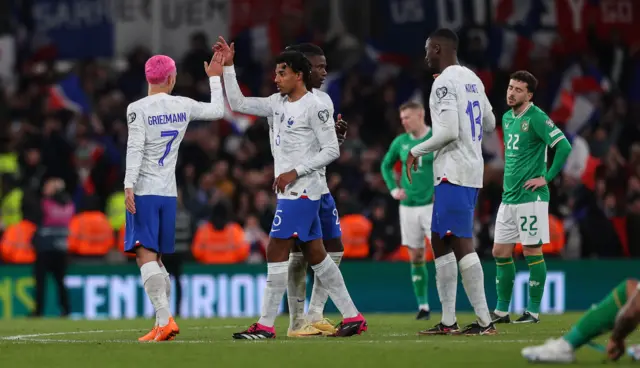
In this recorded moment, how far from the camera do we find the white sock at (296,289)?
36.6ft

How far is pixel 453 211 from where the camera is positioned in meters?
10.5

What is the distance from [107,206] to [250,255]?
2.65m

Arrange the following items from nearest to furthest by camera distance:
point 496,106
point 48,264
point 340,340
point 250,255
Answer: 1. point 340,340
2. point 48,264
3. point 250,255
4. point 496,106

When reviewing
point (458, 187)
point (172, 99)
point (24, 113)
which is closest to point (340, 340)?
point (458, 187)

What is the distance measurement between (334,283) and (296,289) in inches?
32.5

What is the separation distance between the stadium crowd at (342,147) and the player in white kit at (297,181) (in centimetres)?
699

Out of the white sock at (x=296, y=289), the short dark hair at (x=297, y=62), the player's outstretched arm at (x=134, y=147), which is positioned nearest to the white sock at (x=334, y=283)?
the white sock at (x=296, y=289)

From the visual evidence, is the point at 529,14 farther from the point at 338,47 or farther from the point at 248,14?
the point at 248,14

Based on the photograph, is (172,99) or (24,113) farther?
(24,113)

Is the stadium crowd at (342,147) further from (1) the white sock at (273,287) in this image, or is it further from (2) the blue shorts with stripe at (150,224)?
(1) the white sock at (273,287)

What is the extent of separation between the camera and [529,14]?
2506 centimetres

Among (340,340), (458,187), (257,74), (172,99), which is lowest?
(340,340)

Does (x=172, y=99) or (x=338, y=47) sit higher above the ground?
(x=338, y=47)

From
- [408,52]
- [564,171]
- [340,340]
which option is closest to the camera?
[340,340]
